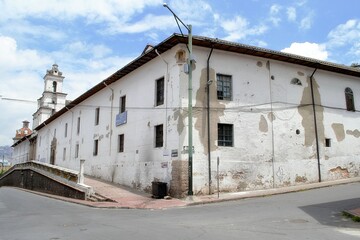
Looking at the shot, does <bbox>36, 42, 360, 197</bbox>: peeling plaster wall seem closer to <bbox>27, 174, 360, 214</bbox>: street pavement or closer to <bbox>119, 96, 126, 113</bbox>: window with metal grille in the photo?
<bbox>119, 96, 126, 113</bbox>: window with metal grille

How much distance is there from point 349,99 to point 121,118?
15313 mm

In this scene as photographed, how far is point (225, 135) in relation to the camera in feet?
59.4

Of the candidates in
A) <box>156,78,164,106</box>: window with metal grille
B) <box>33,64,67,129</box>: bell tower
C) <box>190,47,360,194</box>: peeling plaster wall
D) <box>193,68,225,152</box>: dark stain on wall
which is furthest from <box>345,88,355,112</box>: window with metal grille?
<box>33,64,67,129</box>: bell tower

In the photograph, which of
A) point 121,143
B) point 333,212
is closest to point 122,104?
point 121,143

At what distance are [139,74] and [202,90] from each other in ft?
17.8

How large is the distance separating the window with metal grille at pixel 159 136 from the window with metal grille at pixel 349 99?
42.1ft

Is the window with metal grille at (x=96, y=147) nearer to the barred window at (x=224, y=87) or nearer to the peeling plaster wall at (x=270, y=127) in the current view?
the peeling plaster wall at (x=270, y=127)

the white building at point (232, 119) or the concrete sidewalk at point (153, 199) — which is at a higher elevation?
the white building at point (232, 119)

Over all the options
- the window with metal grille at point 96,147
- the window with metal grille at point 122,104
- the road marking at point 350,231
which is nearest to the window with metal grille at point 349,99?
the window with metal grille at point 122,104

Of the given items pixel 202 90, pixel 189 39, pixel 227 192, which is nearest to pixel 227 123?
pixel 202 90

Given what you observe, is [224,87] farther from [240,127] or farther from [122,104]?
[122,104]

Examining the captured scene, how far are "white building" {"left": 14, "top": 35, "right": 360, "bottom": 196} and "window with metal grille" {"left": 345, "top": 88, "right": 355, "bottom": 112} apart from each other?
3.0 inches

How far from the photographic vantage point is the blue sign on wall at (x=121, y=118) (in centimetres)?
2270

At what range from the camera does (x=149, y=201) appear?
15.8 meters
